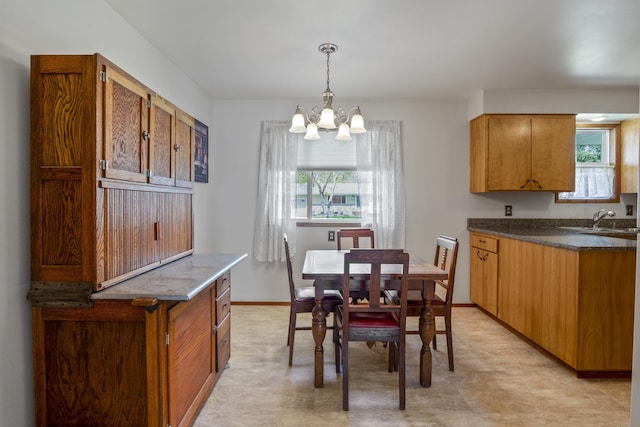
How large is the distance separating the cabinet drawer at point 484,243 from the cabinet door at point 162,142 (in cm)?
310

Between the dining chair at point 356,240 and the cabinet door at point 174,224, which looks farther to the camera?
the dining chair at point 356,240

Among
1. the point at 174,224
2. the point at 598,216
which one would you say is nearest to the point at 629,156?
the point at 598,216

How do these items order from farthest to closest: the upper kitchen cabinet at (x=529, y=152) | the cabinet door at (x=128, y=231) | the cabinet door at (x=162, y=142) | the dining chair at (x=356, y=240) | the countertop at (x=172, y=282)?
the upper kitchen cabinet at (x=529, y=152)
the dining chair at (x=356, y=240)
the cabinet door at (x=162, y=142)
the cabinet door at (x=128, y=231)
the countertop at (x=172, y=282)

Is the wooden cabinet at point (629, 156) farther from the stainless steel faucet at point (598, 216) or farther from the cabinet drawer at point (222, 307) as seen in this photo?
the cabinet drawer at point (222, 307)

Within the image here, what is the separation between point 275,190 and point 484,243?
93.5 inches

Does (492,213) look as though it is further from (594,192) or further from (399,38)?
(399,38)

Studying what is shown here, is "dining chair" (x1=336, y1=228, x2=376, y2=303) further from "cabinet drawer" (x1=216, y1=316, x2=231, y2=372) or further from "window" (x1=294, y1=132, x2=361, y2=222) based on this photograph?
"cabinet drawer" (x1=216, y1=316, x2=231, y2=372)

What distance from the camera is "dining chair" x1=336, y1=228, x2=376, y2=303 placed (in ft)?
9.14

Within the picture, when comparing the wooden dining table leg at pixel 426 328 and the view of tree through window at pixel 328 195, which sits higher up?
the view of tree through window at pixel 328 195

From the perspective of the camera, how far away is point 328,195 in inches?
177

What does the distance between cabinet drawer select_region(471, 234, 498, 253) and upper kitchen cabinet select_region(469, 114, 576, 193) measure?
0.55 meters

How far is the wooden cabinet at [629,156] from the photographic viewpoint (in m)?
4.17

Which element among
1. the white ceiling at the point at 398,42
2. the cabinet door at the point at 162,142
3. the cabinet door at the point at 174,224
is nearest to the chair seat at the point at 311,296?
the cabinet door at the point at 174,224


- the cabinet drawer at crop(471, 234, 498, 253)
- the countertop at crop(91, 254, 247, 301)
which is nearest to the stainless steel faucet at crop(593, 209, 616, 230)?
the cabinet drawer at crop(471, 234, 498, 253)
